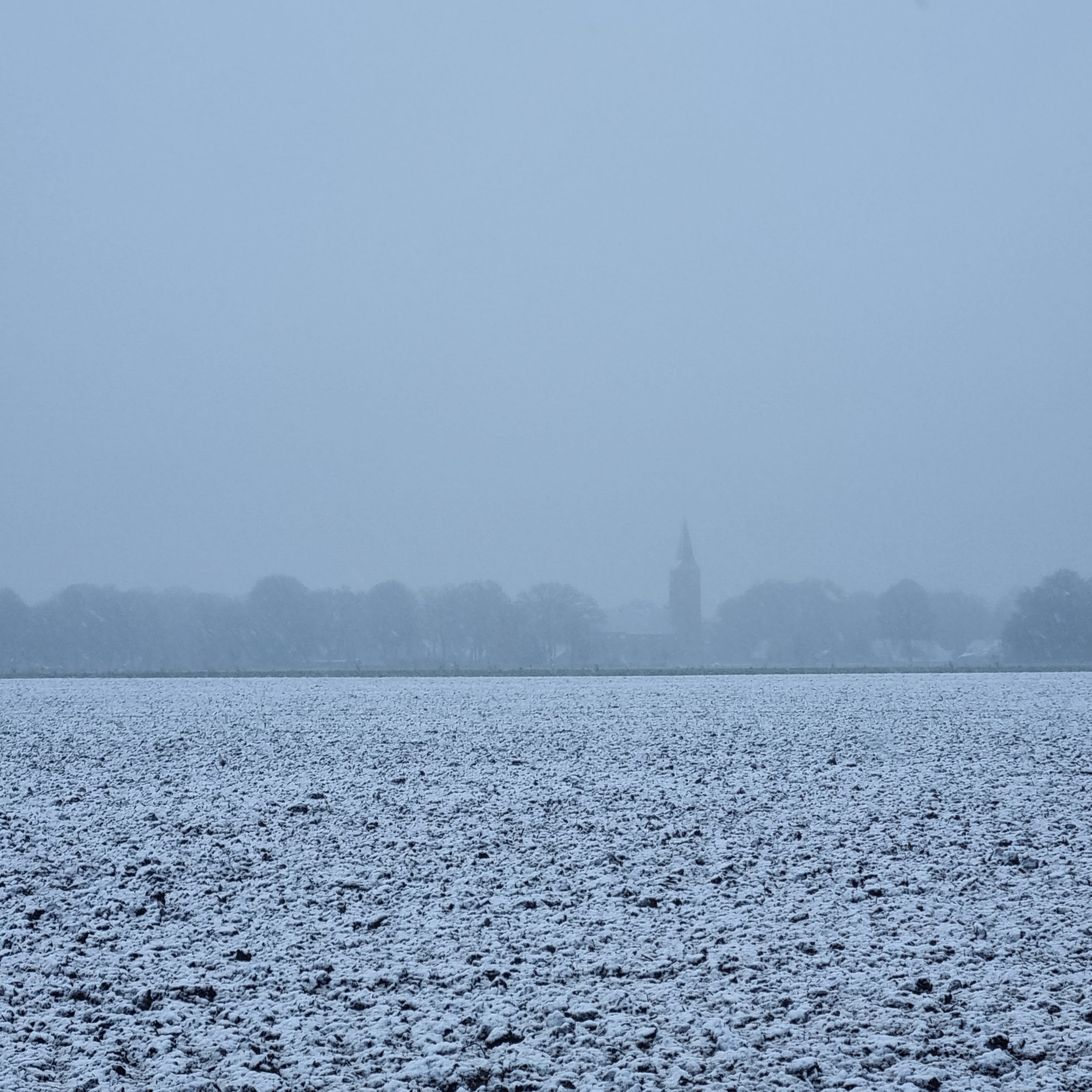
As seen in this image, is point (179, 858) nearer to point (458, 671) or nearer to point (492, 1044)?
point (492, 1044)

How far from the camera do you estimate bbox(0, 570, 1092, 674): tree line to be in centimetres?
11731

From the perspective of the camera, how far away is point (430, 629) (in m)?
131

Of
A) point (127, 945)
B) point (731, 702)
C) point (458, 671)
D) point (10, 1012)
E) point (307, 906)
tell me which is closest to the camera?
point (10, 1012)

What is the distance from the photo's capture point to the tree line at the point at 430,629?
117312 millimetres

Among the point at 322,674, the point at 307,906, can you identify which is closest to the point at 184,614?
the point at 322,674

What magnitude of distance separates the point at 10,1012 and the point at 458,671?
58.7 metres

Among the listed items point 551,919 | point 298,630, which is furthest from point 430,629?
point 551,919

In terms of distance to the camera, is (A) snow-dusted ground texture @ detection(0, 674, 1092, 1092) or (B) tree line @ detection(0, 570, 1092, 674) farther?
(B) tree line @ detection(0, 570, 1092, 674)

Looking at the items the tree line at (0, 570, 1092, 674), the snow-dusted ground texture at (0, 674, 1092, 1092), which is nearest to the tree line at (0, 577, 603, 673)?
the tree line at (0, 570, 1092, 674)

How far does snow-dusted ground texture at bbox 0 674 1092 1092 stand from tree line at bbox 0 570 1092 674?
89927 millimetres

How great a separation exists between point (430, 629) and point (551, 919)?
12093 cm

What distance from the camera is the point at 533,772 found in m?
18.9

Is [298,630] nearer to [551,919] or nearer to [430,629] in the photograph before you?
[430,629]

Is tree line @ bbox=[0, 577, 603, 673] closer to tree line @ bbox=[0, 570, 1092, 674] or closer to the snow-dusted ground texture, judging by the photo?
tree line @ bbox=[0, 570, 1092, 674]
